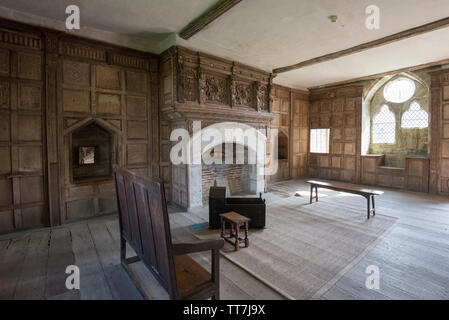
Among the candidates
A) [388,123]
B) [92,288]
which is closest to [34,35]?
[92,288]

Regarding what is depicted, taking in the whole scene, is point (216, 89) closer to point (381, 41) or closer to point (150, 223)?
point (381, 41)

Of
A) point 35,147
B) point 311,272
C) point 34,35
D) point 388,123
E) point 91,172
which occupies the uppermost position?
point 34,35

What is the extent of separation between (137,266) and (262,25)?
472 centimetres

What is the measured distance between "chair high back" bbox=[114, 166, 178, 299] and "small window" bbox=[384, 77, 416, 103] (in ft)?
30.4

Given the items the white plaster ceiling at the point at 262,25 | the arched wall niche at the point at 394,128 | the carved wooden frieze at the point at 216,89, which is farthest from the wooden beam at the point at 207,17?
the arched wall niche at the point at 394,128

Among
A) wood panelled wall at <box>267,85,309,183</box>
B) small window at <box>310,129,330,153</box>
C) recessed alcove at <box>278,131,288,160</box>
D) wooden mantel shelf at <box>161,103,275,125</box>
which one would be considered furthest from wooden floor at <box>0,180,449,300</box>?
small window at <box>310,129,330,153</box>

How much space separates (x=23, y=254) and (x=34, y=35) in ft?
12.2

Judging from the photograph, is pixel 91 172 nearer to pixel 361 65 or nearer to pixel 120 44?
pixel 120 44

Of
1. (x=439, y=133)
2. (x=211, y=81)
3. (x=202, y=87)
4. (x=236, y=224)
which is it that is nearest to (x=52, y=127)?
(x=202, y=87)

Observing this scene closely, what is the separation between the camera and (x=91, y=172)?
5.28 m

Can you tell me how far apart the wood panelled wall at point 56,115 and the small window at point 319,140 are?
24.4 feet

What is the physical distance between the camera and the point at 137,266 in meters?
2.99

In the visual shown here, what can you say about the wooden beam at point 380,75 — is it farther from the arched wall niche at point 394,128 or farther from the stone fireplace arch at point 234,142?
the stone fireplace arch at point 234,142

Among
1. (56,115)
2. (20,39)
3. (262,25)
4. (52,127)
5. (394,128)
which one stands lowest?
(52,127)
